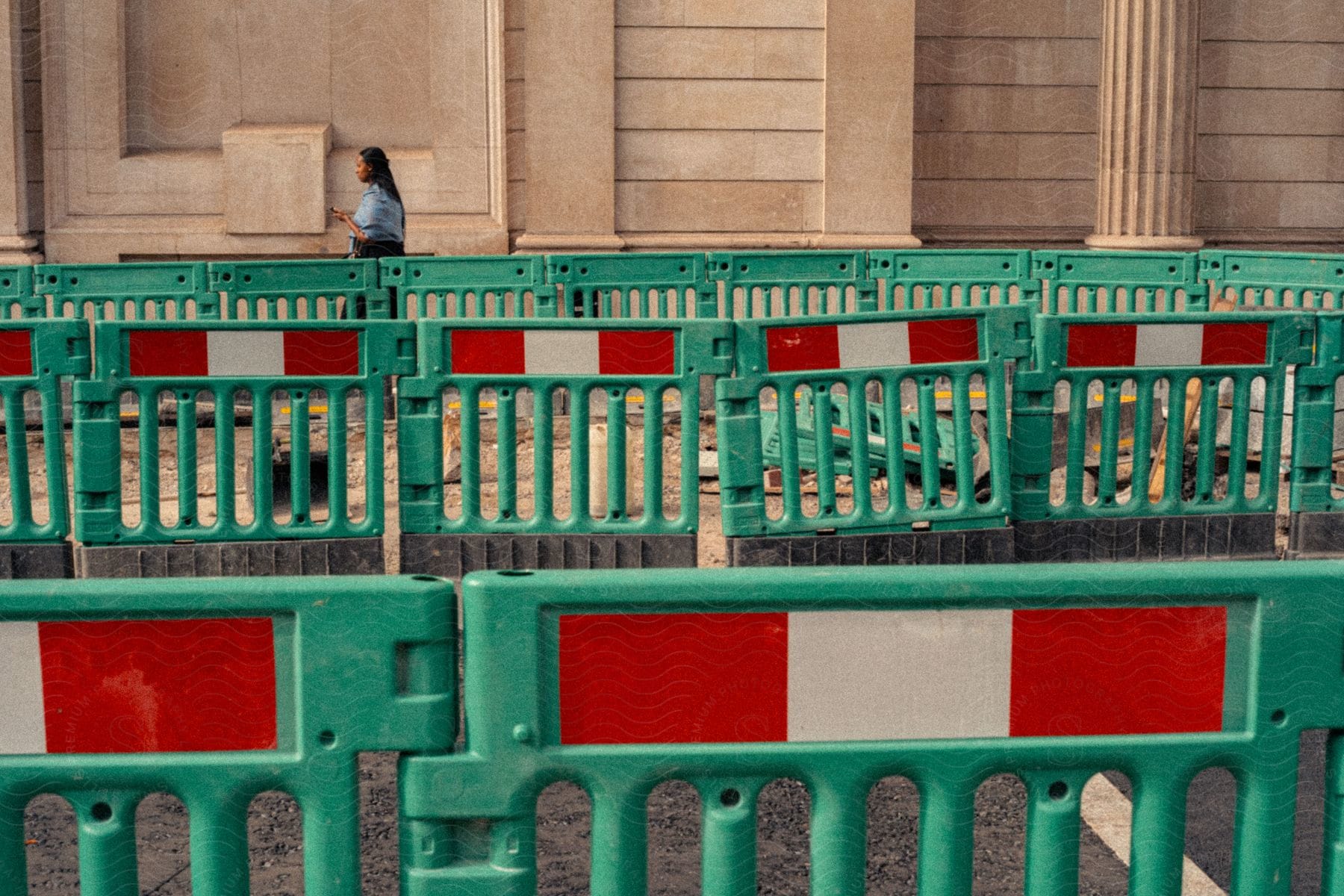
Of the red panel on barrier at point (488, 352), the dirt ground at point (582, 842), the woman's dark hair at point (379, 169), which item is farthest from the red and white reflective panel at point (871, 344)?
the woman's dark hair at point (379, 169)

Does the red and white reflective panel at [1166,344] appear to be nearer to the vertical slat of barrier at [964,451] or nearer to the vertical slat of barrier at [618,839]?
the vertical slat of barrier at [964,451]

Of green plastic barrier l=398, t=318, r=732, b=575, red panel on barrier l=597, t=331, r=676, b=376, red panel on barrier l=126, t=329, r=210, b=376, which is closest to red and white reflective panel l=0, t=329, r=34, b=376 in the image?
red panel on barrier l=126, t=329, r=210, b=376

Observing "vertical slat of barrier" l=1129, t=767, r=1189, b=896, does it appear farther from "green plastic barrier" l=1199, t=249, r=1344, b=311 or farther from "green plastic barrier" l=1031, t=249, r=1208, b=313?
"green plastic barrier" l=1031, t=249, r=1208, b=313

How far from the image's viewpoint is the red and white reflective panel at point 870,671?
314cm

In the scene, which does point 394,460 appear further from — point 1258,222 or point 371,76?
point 1258,222

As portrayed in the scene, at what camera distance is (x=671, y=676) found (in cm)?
315

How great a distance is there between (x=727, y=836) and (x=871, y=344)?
16.5 ft

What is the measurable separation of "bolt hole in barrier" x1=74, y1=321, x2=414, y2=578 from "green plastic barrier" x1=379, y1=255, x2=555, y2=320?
247 inches

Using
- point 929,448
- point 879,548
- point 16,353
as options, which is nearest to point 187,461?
point 16,353

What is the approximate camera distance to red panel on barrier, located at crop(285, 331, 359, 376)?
26.5ft

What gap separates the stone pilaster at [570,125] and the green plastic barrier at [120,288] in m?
4.01

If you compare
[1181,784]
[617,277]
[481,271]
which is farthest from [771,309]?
[1181,784]

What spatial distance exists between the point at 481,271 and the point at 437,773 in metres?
12.0

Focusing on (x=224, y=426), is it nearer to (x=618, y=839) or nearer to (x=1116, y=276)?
(x=618, y=839)
